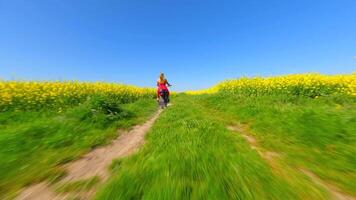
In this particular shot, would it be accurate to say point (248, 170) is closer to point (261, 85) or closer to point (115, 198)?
point (115, 198)

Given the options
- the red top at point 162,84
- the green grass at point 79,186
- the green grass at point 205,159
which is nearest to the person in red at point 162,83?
the red top at point 162,84

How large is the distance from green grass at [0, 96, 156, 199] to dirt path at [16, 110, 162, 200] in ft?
0.74

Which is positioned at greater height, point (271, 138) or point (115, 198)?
point (115, 198)

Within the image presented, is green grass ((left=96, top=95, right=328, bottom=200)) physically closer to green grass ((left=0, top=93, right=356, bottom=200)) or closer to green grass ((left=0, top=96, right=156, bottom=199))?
green grass ((left=0, top=93, right=356, bottom=200))

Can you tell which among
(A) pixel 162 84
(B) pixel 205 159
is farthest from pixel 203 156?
(A) pixel 162 84

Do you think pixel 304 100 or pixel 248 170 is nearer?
pixel 248 170

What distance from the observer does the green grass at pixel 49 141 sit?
3.77 meters

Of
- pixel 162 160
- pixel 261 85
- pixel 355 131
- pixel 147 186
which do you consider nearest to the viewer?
pixel 147 186

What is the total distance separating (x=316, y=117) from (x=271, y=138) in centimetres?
179

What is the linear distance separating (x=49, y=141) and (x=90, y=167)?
2.24 metres

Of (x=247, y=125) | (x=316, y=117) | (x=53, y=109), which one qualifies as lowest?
(x=247, y=125)

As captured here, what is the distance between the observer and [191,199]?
2.56 metres

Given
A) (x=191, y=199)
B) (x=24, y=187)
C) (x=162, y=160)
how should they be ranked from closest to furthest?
1. (x=191, y=199)
2. (x=24, y=187)
3. (x=162, y=160)

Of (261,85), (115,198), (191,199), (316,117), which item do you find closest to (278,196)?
(191,199)
